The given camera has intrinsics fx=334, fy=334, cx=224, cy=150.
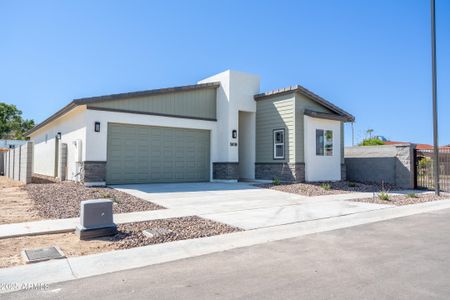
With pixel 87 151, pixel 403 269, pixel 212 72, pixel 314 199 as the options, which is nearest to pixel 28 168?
pixel 87 151

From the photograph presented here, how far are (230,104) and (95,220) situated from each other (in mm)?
11566

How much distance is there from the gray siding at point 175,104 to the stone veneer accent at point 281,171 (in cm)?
370

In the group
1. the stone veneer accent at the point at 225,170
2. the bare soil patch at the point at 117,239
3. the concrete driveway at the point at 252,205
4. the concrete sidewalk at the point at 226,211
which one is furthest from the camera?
the stone veneer accent at the point at 225,170

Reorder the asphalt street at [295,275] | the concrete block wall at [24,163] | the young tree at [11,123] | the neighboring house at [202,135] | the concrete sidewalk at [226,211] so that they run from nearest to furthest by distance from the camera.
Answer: the asphalt street at [295,275], the concrete sidewalk at [226,211], the neighboring house at [202,135], the concrete block wall at [24,163], the young tree at [11,123]

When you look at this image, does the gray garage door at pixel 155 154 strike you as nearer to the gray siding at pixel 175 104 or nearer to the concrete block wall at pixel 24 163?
the gray siding at pixel 175 104

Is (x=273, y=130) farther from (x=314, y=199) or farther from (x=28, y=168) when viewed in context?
(x=28, y=168)

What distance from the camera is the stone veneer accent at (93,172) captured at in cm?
1355

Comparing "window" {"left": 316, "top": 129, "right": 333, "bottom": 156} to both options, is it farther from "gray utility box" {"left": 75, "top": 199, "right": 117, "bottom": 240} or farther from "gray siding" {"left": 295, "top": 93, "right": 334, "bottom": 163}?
"gray utility box" {"left": 75, "top": 199, "right": 117, "bottom": 240}

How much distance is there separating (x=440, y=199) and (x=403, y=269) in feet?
32.1

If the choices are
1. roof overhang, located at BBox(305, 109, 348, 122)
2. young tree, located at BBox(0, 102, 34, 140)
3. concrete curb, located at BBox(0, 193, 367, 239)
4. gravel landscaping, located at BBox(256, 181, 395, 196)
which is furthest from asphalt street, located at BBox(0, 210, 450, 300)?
young tree, located at BBox(0, 102, 34, 140)

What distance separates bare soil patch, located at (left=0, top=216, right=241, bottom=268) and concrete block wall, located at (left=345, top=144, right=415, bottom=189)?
12628 mm

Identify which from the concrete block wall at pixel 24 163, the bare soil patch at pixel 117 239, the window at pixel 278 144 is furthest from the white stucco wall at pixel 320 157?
the concrete block wall at pixel 24 163

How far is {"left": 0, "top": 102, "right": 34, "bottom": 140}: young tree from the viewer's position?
160 ft

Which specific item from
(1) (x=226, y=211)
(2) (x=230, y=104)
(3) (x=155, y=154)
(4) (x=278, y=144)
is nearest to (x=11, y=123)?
(3) (x=155, y=154)
